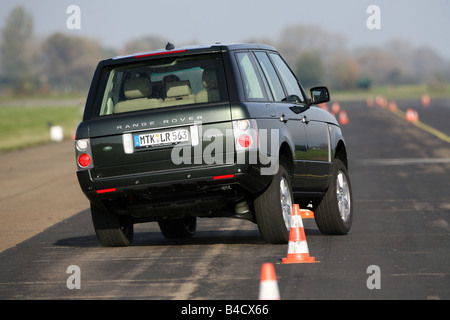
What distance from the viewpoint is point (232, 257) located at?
923 cm

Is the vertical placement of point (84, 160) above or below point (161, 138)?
below

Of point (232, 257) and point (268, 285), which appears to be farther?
point (232, 257)

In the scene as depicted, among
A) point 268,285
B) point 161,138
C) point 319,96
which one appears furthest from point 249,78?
point 268,285

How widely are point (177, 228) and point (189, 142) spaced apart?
2306 millimetres

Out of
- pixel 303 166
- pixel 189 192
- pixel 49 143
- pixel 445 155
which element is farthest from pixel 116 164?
pixel 49 143

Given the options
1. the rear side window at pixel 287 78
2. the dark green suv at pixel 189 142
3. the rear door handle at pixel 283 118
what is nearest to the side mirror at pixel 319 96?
the rear side window at pixel 287 78

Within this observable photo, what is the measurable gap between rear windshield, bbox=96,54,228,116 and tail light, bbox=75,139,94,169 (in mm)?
411

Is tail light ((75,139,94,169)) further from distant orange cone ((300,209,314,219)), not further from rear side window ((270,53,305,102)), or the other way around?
distant orange cone ((300,209,314,219))

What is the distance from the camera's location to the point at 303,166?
1034 centimetres

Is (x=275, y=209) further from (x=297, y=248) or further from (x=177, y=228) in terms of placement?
(x=177, y=228)

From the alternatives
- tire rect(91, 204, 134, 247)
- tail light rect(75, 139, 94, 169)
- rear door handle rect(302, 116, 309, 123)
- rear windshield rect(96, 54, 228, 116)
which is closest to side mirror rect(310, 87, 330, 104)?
rear door handle rect(302, 116, 309, 123)

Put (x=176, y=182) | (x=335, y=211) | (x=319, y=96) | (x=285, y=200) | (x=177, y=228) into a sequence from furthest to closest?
(x=177, y=228)
(x=319, y=96)
(x=335, y=211)
(x=285, y=200)
(x=176, y=182)

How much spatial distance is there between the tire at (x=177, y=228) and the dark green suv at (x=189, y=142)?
86cm
